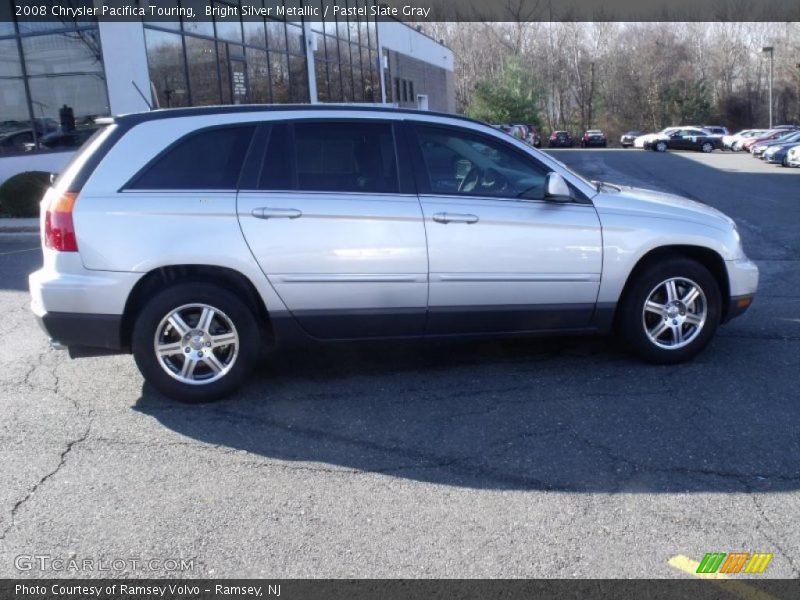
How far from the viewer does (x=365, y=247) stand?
527 centimetres

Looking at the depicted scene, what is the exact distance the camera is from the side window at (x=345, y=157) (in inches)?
211

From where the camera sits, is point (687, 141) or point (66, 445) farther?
point (687, 141)

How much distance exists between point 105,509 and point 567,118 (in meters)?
81.9

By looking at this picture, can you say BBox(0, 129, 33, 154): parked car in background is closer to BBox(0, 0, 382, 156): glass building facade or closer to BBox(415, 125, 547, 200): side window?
BBox(0, 0, 382, 156): glass building facade

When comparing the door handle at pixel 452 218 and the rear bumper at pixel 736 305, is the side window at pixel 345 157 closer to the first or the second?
the door handle at pixel 452 218

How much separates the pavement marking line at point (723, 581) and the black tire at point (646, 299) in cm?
250

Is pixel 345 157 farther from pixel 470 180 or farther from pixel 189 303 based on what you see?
pixel 189 303

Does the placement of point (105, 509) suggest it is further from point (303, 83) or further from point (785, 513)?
point (303, 83)

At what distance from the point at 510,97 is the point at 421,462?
63208 millimetres

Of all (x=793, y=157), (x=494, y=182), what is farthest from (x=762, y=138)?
(x=494, y=182)

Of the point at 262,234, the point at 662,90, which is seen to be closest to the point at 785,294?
the point at 262,234

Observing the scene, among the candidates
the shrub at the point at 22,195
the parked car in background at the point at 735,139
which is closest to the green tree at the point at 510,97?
the parked car in background at the point at 735,139

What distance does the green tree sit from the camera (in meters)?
64.8

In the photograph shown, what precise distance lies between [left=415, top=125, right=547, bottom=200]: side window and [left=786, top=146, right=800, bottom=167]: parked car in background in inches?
1139
